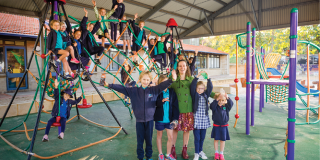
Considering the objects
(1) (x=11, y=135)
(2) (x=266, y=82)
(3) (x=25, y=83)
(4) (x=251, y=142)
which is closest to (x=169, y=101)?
(4) (x=251, y=142)

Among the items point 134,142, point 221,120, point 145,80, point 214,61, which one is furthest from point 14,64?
point 214,61

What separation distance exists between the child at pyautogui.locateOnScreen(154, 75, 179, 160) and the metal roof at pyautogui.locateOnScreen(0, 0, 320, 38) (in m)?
5.79

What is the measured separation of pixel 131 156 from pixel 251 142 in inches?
83.9

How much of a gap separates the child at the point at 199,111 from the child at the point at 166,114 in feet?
0.87

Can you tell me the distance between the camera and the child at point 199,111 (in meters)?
2.61

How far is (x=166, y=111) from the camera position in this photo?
261cm

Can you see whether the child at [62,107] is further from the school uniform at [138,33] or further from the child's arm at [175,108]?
the school uniform at [138,33]

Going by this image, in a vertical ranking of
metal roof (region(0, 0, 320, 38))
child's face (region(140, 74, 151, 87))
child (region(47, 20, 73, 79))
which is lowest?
child's face (region(140, 74, 151, 87))

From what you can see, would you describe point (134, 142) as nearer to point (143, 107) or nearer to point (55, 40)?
point (143, 107)

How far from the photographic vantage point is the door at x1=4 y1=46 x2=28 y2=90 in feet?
26.9

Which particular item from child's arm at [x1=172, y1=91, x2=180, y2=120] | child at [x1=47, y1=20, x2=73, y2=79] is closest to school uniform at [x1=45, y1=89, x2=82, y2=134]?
child at [x1=47, y1=20, x2=73, y2=79]

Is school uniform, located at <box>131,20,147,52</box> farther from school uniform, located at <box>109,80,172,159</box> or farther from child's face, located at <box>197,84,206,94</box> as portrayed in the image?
child's face, located at <box>197,84,206,94</box>

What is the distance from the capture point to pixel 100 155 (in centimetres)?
290

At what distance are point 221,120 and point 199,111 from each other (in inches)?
13.6
